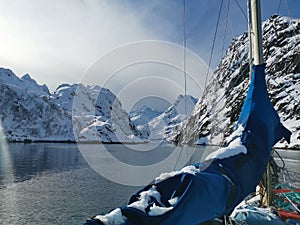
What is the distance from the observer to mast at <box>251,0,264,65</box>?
634 centimetres

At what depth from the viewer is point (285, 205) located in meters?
7.47

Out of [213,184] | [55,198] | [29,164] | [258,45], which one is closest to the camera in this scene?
[213,184]

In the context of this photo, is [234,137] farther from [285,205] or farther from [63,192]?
[63,192]

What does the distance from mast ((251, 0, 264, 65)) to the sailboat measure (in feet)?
3.26

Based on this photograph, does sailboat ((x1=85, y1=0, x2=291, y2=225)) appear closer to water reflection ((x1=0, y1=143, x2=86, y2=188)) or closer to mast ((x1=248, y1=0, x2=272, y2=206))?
mast ((x1=248, y1=0, x2=272, y2=206))

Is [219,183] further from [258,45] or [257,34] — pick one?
[257,34]

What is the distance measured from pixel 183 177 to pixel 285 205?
534cm

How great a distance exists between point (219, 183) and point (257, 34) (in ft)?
14.4

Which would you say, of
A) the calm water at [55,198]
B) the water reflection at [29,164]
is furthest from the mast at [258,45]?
the water reflection at [29,164]

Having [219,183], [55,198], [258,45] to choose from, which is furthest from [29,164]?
[219,183]

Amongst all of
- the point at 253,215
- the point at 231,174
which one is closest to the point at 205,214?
the point at 231,174

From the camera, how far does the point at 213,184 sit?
386 centimetres

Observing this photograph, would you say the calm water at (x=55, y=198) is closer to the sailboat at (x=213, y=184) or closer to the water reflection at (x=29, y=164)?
the water reflection at (x=29, y=164)

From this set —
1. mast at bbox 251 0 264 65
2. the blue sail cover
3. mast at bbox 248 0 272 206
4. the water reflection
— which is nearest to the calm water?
the water reflection
